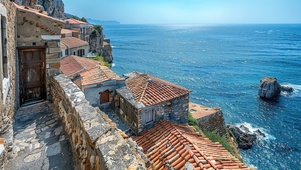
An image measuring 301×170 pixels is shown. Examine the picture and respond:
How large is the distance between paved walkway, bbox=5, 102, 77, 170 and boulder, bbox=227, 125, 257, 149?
Result: 24360 mm

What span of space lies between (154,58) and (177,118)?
57469mm

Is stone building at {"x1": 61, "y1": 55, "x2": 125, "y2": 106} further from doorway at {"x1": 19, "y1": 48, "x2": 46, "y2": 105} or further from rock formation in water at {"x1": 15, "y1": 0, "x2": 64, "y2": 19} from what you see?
rock formation in water at {"x1": 15, "y1": 0, "x2": 64, "y2": 19}

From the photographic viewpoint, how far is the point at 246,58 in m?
75.6

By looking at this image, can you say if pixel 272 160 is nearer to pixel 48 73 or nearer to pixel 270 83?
pixel 270 83

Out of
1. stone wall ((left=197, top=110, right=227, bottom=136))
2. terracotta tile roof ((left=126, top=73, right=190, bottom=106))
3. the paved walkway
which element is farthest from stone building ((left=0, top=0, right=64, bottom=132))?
stone wall ((left=197, top=110, right=227, bottom=136))

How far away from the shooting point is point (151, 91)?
1769 cm

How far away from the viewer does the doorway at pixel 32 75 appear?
25.7ft

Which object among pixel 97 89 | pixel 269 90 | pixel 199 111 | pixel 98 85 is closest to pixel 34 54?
pixel 98 85

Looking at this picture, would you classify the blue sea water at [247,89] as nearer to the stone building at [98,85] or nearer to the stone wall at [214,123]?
the stone wall at [214,123]

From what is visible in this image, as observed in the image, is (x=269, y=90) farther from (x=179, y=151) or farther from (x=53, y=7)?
(x=53, y=7)

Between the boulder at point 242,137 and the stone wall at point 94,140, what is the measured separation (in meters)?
24.9

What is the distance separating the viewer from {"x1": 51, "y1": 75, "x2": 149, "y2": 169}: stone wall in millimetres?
3117

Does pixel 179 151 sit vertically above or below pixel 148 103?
below

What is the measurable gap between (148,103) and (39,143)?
444 inches
